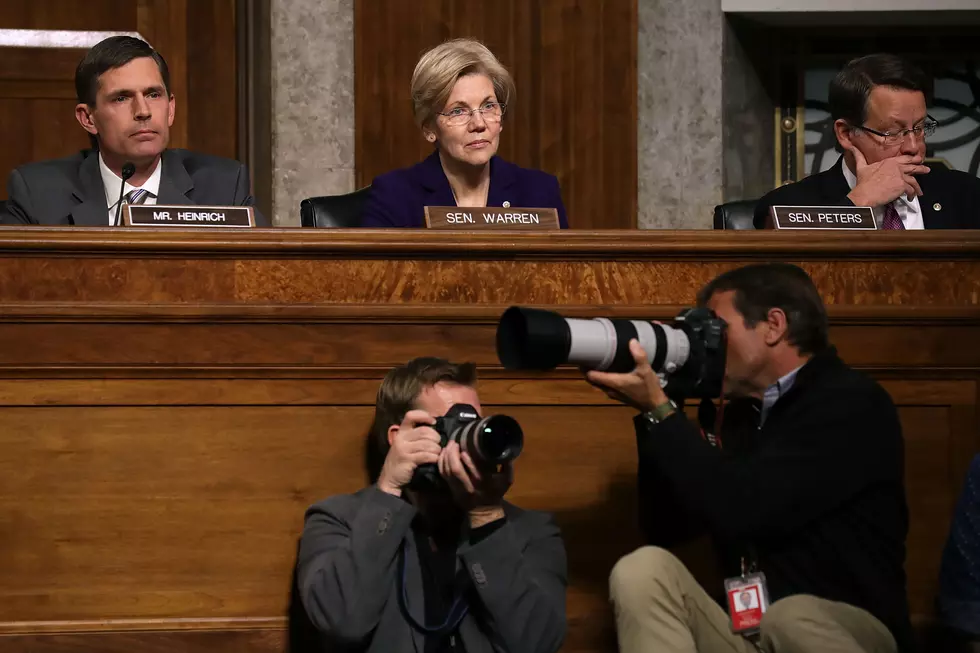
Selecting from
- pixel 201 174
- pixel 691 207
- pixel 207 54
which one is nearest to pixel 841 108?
pixel 691 207

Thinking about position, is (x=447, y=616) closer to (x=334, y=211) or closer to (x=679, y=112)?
(x=334, y=211)

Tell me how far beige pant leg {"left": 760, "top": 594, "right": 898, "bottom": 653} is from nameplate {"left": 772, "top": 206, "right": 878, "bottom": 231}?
0.84m

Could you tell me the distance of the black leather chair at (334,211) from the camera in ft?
10.5

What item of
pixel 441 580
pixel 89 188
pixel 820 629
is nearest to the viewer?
pixel 820 629

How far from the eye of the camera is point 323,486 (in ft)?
7.93

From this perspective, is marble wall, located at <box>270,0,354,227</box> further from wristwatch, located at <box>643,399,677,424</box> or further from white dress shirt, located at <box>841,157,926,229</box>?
wristwatch, located at <box>643,399,677,424</box>

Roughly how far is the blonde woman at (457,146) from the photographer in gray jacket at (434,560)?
40.1 inches

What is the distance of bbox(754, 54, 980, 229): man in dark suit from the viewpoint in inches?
128

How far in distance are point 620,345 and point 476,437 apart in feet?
0.78

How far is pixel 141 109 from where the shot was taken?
10.3 ft

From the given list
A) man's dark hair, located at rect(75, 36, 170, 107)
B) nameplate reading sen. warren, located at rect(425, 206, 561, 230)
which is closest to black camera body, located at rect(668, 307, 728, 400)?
nameplate reading sen. warren, located at rect(425, 206, 561, 230)

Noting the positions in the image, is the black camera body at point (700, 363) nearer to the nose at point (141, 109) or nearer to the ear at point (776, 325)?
the ear at point (776, 325)

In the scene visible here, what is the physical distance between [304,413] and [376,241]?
12.2 inches

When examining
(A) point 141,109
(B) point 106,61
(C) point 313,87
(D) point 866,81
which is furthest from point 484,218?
(C) point 313,87
